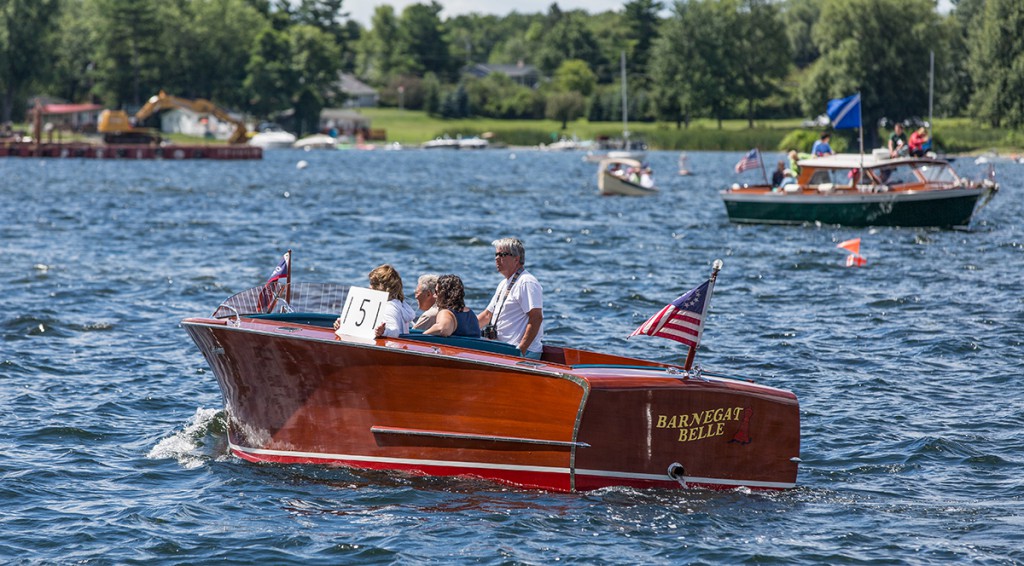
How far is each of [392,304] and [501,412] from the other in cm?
142

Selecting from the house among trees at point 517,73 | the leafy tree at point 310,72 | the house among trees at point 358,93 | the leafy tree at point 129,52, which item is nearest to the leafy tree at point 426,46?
the house among trees at point 517,73

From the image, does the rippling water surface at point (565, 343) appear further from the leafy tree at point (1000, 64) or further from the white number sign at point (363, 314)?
the leafy tree at point (1000, 64)

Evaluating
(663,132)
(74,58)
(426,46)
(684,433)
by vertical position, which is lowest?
(684,433)

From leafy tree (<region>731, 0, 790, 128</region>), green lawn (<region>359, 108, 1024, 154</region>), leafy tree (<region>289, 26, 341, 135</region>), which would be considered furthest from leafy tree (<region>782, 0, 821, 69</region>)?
leafy tree (<region>289, 26, 341, 135</region>)

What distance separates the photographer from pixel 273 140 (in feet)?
422

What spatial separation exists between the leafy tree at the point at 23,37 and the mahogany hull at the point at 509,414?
115761 millimetres

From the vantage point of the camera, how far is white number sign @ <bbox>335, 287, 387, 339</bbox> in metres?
10.4

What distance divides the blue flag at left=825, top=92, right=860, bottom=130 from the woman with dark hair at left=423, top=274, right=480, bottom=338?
26463mm

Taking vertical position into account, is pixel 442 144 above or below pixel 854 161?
above

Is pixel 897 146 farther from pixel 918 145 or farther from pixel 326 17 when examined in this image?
pixel 326 17

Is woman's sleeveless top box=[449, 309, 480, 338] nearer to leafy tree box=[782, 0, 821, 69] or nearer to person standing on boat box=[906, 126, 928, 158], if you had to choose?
person standing on boat box=[906, 126, 928, 158]

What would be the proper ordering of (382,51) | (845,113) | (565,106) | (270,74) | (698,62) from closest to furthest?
(845,113) < (698,62) < (270,74) < (565,106) < (382,51)

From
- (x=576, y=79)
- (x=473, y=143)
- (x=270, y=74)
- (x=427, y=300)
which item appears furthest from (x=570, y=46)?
(x=427, y=300)

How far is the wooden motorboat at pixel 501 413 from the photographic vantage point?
32.6ft
